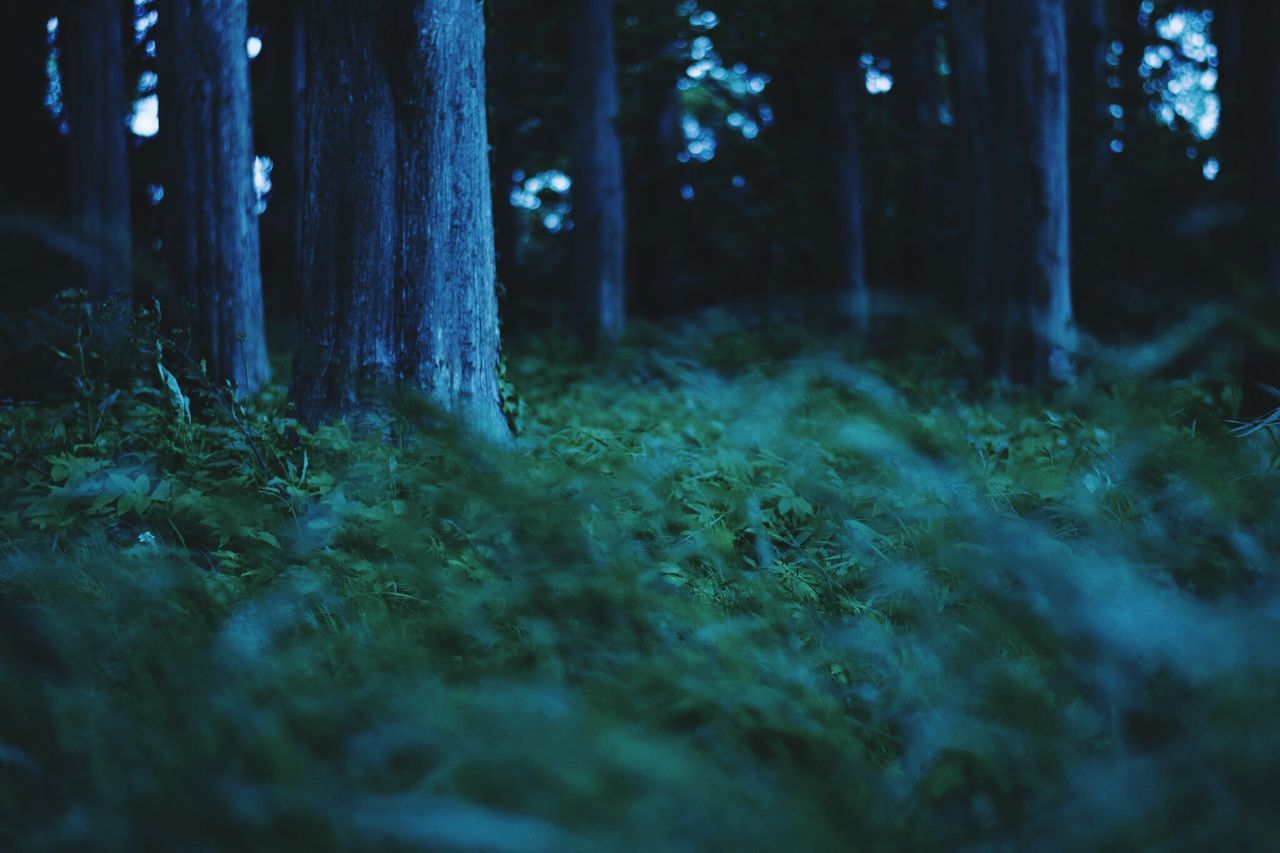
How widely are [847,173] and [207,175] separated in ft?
24.5

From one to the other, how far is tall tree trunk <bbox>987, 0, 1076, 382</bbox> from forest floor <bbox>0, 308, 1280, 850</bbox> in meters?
4.21

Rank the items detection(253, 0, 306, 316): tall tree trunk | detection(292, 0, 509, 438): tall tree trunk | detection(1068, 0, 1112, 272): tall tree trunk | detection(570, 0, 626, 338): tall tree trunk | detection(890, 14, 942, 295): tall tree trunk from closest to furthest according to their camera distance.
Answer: detection(292, 0, 509, 438): tall tree trunk < detection(570, 0, 626, 338): tall tree trunk < detection(1068, 0, 1112, 272): tall tree trunk < detection(253, 0, 306, 316): tall tree trunk < detection(890, 14, 942, 295): tall tree trunk

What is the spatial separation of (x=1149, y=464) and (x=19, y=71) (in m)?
17.9

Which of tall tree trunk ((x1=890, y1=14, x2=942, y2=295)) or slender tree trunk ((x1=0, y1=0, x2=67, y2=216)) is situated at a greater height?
slender tree trunk ((x1=0, y1=0, x2=67, y2=216))

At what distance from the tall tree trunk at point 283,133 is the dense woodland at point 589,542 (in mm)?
5495

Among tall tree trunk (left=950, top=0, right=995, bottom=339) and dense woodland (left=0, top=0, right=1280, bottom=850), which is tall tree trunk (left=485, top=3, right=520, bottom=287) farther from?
dense woodland (left=0, top=0, right=1280, bottom=850)

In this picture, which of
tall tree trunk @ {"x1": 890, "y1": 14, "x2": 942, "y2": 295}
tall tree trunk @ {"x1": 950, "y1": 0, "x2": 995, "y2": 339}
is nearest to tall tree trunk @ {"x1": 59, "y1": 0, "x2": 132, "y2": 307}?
tall tree trunk @ {"x1": 950, "y1": 0, "x2": 995, "y2": 339}

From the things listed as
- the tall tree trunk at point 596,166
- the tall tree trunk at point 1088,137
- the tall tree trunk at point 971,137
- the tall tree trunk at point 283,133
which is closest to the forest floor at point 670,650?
the tall tree trunk at point 971,137

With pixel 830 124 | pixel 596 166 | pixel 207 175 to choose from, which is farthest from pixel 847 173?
pixel 207 175

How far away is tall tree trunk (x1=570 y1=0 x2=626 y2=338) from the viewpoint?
39.2ft

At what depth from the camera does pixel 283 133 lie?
14.6 metres

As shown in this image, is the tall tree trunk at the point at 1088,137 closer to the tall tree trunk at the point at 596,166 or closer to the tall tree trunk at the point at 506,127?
the tall tree trunk at the point at 596,166

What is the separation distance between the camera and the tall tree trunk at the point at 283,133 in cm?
1295

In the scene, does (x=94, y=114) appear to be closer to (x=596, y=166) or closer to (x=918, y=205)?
(x=596, y=166)
